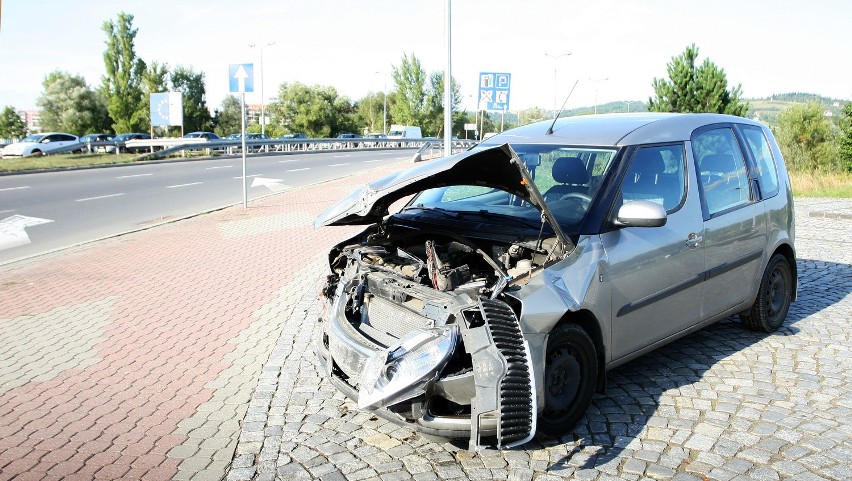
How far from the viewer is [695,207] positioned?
5035 millimetres

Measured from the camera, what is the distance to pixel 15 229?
1330 cm

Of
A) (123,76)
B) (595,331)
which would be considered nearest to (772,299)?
(595,331)

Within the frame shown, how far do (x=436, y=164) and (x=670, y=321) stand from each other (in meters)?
2.03

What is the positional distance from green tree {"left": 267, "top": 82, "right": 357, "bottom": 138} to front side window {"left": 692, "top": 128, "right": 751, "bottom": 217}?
8183 centimetres

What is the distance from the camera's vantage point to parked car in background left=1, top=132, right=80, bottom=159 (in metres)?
39.1

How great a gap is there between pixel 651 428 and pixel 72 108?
7730 centimetres

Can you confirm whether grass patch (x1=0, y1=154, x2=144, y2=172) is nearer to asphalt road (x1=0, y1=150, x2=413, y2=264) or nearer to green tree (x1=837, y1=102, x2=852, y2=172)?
asphalt road (x1=0, y1=150, x2=413, y2=264)

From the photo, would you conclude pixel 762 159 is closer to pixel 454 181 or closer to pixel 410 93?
pixel 454 181

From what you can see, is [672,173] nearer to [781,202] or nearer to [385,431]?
[781,202]

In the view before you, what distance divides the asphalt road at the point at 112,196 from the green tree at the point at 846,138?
808 inches

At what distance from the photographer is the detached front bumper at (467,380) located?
350 cm

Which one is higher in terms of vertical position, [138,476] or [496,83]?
[496,83]

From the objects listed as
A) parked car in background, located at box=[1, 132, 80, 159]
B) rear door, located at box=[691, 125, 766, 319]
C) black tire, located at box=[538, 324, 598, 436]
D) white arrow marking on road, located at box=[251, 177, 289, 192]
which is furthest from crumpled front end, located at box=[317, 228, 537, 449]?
parked car in background, located at box=[1, 132, 80, 159]

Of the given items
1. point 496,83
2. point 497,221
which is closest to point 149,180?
point 496,83
